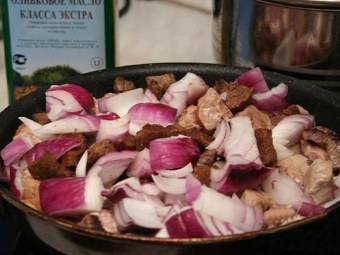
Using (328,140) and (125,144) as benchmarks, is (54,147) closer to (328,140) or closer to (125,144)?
(125,144)

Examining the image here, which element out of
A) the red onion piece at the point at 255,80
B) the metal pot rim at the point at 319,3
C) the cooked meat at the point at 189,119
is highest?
the metal pot rim at the point at 319,3

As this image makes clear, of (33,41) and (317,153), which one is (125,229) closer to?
(317,153)

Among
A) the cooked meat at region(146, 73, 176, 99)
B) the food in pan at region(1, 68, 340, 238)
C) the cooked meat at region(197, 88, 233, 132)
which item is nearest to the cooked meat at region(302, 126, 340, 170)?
the food in pan at region(1, 68, 340, 238)

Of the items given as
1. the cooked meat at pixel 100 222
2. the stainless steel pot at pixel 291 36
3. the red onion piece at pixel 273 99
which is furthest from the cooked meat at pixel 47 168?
the stainless steel pot at pixel 291 36

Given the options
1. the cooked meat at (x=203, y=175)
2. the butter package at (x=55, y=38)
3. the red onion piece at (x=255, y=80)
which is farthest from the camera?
the butter package at (x=55, y=38)

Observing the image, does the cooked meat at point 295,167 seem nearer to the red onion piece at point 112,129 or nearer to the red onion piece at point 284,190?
the red onion piece at point 284,190

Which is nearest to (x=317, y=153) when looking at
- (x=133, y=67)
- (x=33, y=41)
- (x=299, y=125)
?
(x=299, y=125)
